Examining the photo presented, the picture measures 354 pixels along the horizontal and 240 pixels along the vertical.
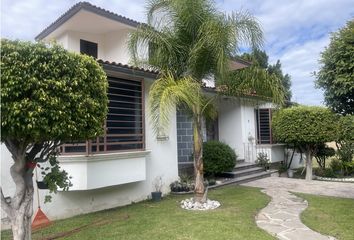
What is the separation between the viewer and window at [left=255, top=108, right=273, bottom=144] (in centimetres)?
1784

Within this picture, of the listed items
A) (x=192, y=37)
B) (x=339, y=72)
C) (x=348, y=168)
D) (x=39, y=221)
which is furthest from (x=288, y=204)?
(x=348, y=168)

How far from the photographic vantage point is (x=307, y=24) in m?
12.8

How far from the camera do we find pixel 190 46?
369 inches

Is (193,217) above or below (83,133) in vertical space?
below

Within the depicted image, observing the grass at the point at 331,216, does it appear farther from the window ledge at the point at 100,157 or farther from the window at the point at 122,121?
the window at the point at 122,121

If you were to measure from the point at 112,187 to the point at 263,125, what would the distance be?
1068 centimetres

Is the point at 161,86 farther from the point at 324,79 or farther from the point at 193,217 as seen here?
the point at 324,79

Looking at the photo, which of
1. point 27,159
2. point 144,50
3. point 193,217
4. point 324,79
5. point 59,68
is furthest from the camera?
point 144,50

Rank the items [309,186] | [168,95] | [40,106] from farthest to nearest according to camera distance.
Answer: [309,186] → [168,95] → [40,106]

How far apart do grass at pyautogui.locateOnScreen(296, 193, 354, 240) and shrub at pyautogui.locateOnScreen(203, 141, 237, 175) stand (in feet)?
11.7

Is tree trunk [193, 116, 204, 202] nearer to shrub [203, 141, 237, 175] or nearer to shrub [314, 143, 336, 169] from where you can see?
shrub [203, 141, 237, 175]

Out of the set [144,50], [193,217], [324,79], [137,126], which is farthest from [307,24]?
[193,217]

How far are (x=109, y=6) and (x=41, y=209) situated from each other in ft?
27.4

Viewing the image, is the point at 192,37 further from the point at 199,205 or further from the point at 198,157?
the point at 199,205
